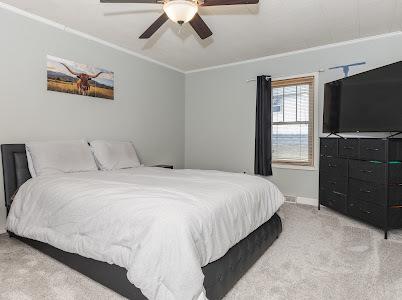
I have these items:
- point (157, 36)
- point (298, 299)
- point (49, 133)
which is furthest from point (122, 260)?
point (157, 36)

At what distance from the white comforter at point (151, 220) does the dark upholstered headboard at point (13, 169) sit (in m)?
0.31

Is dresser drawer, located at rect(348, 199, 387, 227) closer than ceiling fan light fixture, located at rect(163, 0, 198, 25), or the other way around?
ceiling fan light fixture, located at rect(163, 0, 198, 25)

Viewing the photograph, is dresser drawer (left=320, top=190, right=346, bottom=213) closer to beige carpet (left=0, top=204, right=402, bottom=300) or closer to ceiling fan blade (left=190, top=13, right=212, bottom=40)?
beige carpet (left=0, top=204, right=402, bottom=300)

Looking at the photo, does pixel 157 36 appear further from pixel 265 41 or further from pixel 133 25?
pixel 265 41

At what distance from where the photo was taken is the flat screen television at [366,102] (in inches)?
114

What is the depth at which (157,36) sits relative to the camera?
3650 millimetres

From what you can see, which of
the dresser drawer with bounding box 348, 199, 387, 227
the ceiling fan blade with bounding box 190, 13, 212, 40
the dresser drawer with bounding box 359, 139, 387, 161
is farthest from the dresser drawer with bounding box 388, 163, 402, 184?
the ceiling fan blade with bounding box 190, 13, 212, 40

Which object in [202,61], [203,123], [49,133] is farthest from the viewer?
[203,123]

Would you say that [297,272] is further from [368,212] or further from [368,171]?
[368,171]

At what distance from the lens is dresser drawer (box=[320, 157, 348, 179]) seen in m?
3.35

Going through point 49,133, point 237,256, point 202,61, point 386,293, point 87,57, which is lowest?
point 386,293

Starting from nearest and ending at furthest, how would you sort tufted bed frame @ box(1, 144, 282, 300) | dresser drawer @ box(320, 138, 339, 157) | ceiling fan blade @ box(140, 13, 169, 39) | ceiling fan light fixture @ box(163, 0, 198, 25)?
tufted bed frame @ box(1, 144, 282, 300), ceiling fan light fixture @ box(163, 0, 198, 25), ceiling fan blade @ box(140, 13, 169, 39), dresser drawer @ box(320, 138, 339, 157)

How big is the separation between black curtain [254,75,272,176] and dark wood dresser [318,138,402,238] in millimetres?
924

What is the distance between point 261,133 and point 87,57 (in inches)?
114
